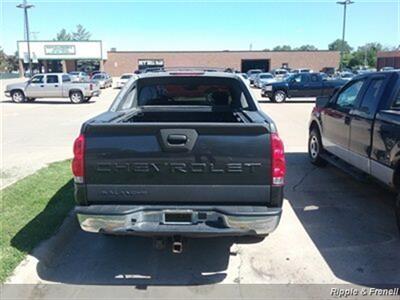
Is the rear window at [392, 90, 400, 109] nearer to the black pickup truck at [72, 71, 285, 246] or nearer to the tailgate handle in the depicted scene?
the black pickup truck at [72, 71, 285, 246]

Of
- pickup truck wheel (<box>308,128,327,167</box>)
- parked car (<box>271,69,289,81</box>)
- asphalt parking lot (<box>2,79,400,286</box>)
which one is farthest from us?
parked car (<box>271,69,289,81</box>)

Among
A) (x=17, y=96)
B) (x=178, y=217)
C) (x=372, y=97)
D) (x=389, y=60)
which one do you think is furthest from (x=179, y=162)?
(x=389, y=60)

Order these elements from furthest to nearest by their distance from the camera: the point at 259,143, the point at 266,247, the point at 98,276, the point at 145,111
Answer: the point at 145,111
the point at 266,247
the point at 98,276
the point at 259,143

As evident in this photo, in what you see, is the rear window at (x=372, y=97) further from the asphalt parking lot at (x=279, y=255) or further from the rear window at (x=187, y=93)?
the rear window at (x=187, y=93)

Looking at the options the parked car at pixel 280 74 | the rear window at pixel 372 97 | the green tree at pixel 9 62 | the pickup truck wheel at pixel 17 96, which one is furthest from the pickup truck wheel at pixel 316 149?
the green tree at pixel 9 62

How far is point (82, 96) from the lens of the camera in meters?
24.6

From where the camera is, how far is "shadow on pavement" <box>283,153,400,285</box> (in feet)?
12.8

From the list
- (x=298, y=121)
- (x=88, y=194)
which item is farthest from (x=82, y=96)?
(x=88, y=194)

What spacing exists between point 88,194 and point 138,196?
0.41m

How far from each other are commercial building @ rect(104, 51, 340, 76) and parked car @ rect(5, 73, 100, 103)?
36.3 metres

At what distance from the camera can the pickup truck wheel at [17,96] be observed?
A: 2538 cm

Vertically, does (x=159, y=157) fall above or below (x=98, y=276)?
above

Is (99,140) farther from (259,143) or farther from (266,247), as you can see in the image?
(266,247)

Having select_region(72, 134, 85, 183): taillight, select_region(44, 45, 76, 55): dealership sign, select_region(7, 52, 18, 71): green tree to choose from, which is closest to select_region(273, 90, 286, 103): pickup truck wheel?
select_region(72, 134, 85, 183): taillight
